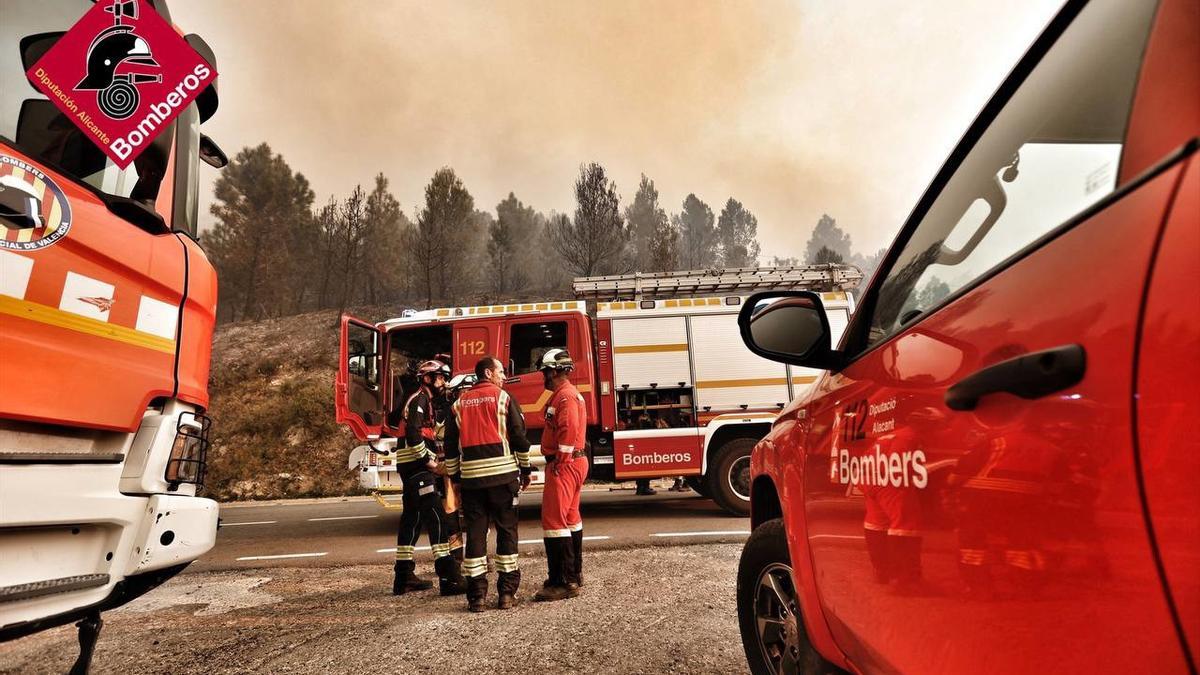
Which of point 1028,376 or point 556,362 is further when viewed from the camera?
point 556,362

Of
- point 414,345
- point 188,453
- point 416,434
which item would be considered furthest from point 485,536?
point 414,345

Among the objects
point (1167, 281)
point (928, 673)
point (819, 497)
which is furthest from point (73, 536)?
point (1167, 281)

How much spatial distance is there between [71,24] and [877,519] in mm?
3305

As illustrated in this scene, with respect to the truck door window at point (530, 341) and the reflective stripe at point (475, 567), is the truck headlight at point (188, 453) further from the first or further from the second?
the truck door window at point (530, 341)

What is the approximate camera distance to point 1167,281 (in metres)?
0.67

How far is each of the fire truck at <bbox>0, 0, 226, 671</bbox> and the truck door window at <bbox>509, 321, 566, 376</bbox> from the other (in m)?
5.26

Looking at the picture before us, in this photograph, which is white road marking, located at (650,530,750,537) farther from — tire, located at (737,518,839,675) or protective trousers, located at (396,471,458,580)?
tire, located at (737,518,839,675)

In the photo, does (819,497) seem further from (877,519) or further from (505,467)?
(505,467)

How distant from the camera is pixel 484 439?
4.29 meters

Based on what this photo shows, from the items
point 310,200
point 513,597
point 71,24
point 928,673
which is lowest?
point 513,597

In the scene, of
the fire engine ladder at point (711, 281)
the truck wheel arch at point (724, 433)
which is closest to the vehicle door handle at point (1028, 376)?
the truck wheel arch at point (724, 433)

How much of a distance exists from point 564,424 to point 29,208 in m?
3.23

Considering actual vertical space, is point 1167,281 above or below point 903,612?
above

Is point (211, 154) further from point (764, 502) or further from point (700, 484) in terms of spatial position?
point (700, 484)
